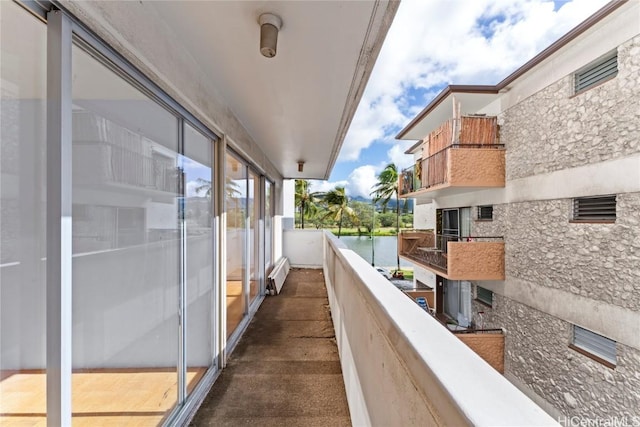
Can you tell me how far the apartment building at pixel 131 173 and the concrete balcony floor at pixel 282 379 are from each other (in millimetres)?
244

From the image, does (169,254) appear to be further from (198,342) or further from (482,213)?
(482,213)

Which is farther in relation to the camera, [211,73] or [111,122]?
[211,73]

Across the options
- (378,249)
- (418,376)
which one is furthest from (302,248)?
(378,249)

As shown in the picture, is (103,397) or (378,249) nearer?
(103,397)

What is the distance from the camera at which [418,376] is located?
2.67ft

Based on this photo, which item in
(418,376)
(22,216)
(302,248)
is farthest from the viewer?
(302,248)

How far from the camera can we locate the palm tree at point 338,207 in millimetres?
23500

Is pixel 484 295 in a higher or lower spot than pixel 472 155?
lower

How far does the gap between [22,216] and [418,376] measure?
4.93 ft

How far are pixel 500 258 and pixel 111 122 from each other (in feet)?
23.6

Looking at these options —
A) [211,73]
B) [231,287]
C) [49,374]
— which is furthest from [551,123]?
[49,374]

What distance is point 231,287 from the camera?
3.65m

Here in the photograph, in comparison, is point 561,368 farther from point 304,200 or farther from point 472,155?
point 304,200

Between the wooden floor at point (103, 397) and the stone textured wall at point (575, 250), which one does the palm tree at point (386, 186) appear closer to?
the stone textured wall at point (575, 250)
